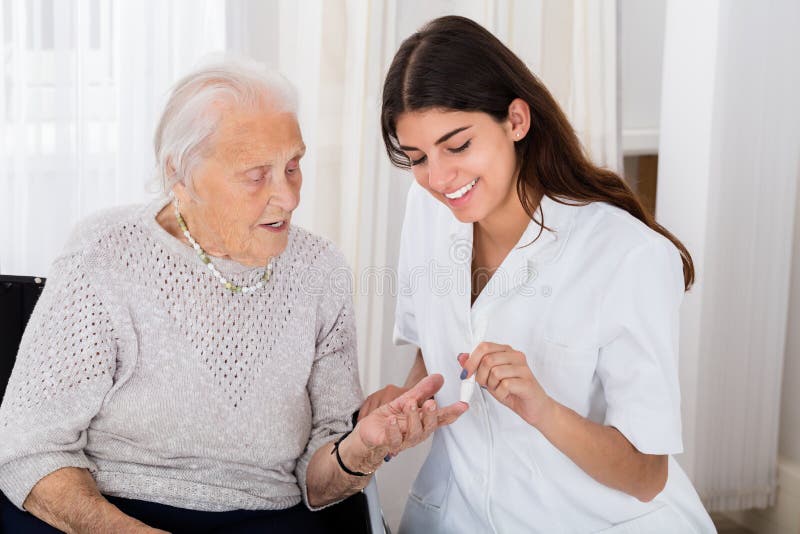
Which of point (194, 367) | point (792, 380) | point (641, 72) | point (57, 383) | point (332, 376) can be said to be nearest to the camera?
point (57, 383)

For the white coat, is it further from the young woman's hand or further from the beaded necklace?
the beaded necklace

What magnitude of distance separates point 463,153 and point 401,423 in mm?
440

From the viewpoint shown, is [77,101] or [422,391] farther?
[77,101]

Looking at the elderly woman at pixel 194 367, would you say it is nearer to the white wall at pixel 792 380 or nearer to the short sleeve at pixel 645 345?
the short sleeve at pixel 645 345

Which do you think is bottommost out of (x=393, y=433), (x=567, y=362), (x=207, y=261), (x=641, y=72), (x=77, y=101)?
(x=393, y=433)

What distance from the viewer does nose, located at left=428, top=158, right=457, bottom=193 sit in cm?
142

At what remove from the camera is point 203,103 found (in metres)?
1.44

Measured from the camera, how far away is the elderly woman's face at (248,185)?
57.4 inches

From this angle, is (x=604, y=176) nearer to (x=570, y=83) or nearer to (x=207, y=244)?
(x=207, y=244)

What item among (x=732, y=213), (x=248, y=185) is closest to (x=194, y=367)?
(x=248, y=185)

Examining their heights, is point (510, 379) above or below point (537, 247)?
below

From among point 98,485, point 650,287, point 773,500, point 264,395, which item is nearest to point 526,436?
point 650,287

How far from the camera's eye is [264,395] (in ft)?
5.12

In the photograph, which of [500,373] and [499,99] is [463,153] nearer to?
[499,99]
